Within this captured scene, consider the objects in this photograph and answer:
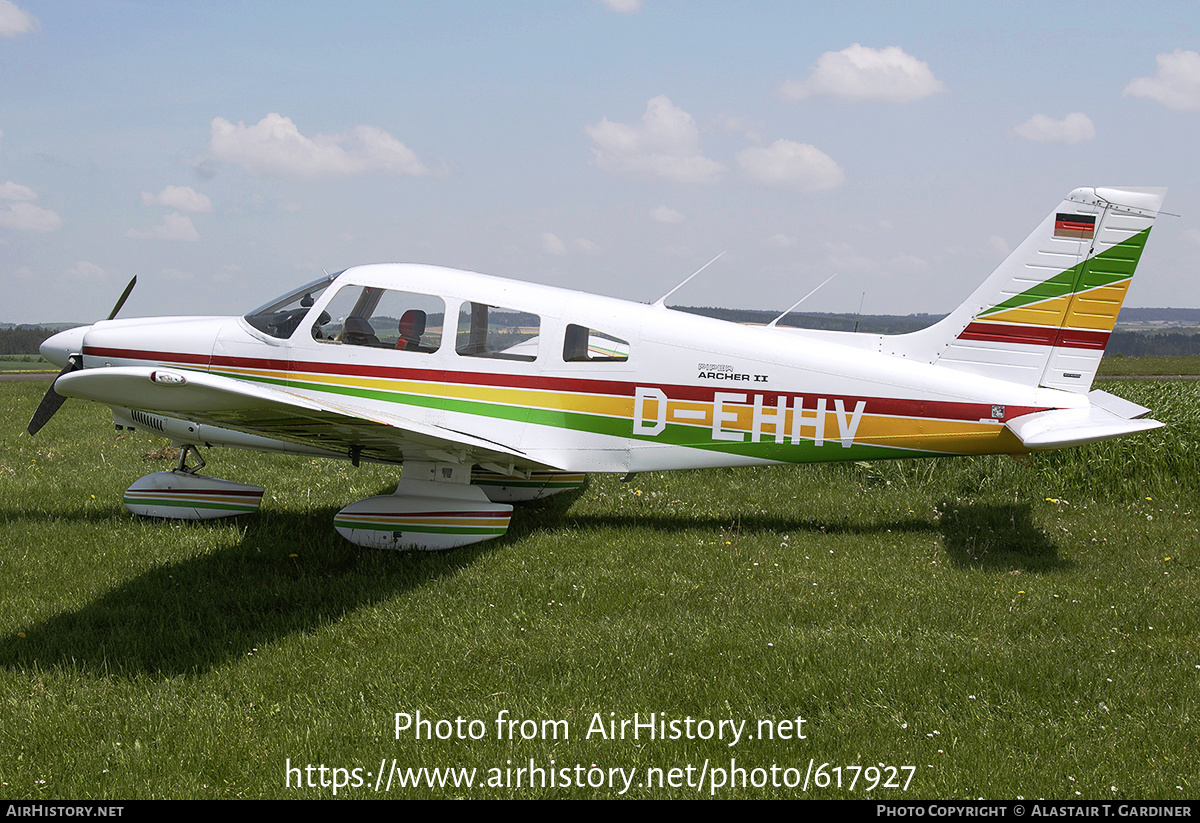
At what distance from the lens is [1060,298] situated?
6.85 m

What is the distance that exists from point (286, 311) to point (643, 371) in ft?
10.4

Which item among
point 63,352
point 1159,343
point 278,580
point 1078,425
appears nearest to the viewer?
point 278,580

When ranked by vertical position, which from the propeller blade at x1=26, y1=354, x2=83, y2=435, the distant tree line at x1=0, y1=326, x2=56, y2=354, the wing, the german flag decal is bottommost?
the distant tree line at x1=0, y1=326, x2=56, y2=354

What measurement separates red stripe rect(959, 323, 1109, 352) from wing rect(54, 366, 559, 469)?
3.88m

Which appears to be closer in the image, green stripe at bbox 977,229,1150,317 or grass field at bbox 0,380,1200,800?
grass field at bbox 0,380,1200,800

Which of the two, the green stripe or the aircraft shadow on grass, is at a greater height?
the green stripe

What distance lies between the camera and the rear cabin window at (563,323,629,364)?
6.91m

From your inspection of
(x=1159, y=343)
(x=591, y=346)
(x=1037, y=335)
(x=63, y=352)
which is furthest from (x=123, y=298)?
(x=1159, y=343)

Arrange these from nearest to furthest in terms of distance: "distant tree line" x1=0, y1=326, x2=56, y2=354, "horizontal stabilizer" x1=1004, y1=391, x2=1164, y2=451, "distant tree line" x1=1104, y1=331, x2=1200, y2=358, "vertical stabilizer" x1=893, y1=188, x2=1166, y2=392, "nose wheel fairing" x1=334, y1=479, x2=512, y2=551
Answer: "horizontal stabilizer" x1=1004, y1=391, x2=1164, y2=451, "nose wheel fairing" x1=334, y1=479, x2=512, y2=551, "vertical stabilizer" x1=893, y1=188, x2=1166, y2=392, "distant tree line" x1=0, y1=326, x2=56, y2=354, "distant tree line" x1=1104, y1=331, x2=1200, y2=358

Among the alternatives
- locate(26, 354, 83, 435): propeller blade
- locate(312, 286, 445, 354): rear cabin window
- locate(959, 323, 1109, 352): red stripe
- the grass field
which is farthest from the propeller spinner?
locate(959, 323, 1109, 352): red stripe

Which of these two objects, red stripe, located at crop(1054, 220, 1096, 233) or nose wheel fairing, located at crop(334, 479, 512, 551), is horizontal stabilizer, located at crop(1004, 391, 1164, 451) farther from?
nose wheel fairing, located at crop(334, 479, 512, 551)

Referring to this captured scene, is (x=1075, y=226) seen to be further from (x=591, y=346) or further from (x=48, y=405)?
(x=48, y=405)

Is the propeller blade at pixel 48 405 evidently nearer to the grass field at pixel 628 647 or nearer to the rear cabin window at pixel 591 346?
the grass field at pixel 628 647
